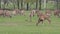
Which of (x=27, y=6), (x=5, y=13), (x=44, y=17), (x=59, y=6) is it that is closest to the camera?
(x=44, y=17)

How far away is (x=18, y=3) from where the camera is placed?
6262 cm

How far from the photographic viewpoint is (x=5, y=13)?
1409 inches

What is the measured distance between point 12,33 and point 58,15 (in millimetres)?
20130

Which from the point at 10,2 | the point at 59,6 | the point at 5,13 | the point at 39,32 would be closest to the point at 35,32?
the point at 39,32

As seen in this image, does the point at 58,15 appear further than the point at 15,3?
No

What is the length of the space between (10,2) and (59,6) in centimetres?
1448

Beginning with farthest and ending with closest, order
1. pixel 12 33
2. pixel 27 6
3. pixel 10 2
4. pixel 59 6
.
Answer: pixel 10 2 < pixel 59 6 < pixel 27 6 < pixel 12 33

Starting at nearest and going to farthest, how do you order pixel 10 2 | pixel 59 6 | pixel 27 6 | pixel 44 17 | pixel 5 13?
pixel 44 17
pixel 5 13
pixel 27 6
pixel 59 6
pixel 10 2

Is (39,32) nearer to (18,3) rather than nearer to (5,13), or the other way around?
(5,13)

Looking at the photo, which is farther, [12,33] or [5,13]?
[5,13]

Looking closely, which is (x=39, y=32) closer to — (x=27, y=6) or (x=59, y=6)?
(x=27, y=6)

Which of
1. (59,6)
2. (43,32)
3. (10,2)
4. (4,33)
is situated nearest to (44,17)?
(43,32)

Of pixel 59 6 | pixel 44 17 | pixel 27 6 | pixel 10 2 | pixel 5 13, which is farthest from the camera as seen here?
pixel 10 2

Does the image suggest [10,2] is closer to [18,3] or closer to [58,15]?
[18,3]
